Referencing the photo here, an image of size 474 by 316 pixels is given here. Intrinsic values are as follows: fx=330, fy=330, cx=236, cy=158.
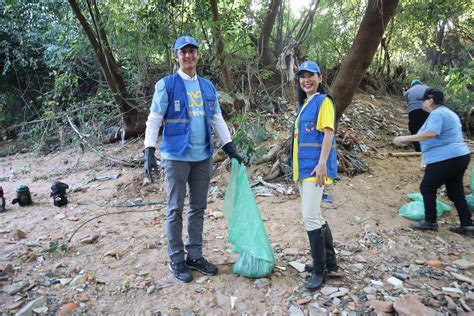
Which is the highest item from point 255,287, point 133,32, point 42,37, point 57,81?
point 42,37

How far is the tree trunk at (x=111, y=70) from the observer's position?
5.70 meters

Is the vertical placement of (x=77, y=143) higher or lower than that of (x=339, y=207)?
higher

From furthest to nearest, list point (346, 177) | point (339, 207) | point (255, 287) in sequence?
1. point (346, 177)
2. point (339, 207)
3. point (255, 287)

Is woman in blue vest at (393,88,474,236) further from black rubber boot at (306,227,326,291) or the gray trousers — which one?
the gray trousers

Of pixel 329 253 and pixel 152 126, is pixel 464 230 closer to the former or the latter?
pixel 329 253

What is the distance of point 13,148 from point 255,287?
9.49 metres

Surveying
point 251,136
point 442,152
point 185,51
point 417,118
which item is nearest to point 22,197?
point 251,136

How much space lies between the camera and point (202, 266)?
258 cm

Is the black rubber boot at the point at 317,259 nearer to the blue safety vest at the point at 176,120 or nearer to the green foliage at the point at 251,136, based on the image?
the blue safety vest at the point at 176,120

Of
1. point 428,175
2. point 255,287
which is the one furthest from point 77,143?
point 428,175

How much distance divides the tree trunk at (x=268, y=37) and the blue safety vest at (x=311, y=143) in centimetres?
527

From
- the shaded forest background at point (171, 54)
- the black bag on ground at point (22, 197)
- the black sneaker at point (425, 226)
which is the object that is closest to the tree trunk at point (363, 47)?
the shaded forest background at point (171, 54)

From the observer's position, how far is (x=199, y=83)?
8.13 feet

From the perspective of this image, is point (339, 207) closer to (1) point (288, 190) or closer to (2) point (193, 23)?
(1) point (288, 190)
